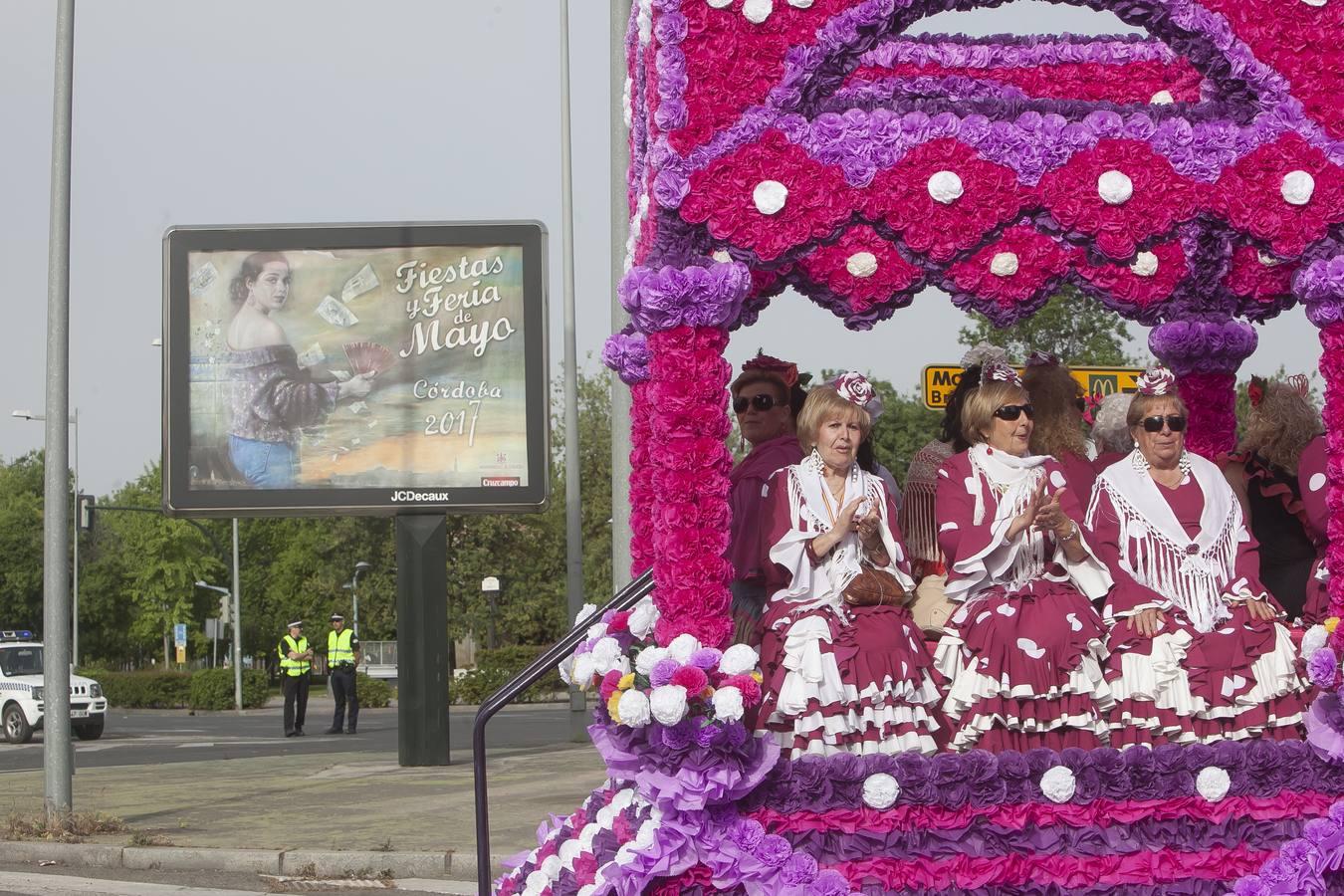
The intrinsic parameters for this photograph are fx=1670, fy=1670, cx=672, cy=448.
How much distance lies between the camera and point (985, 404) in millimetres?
5977

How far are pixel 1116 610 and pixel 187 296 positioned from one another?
12542 millimetres

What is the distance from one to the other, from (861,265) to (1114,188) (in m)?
2.00

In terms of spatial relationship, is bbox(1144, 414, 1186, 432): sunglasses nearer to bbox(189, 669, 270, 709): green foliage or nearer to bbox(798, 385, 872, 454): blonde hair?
bbox(798, 385, 872, 454): blonde hair

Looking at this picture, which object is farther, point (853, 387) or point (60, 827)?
point (60, 827)

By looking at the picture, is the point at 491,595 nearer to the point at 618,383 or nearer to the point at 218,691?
the point at 218,691

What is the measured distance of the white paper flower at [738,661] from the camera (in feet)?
16.9

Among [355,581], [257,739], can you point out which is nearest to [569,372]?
[257,739]

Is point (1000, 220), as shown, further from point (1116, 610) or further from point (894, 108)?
point (1116, 610)

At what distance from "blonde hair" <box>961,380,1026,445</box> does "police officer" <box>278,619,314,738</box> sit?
20178 mm

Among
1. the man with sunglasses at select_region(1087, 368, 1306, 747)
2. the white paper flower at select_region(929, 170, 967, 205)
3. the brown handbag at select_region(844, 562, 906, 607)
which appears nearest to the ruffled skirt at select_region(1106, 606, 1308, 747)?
the man with sunglasses at select_region(1087, 368, 1306, 747)

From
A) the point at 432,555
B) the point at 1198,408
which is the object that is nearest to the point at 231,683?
the point at 432,555

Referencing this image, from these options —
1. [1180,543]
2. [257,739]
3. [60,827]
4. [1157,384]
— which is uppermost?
[1157,384]

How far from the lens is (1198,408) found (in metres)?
7.43

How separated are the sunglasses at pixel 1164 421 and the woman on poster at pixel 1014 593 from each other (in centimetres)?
38
